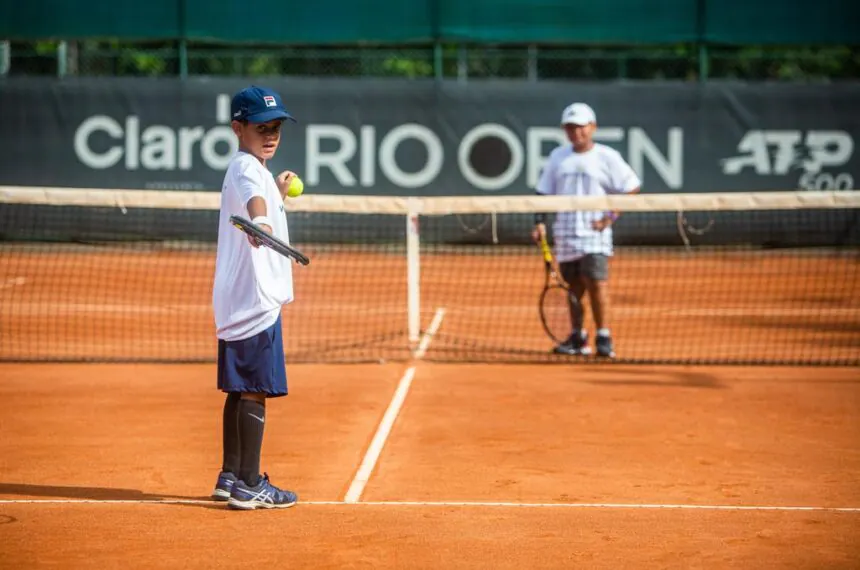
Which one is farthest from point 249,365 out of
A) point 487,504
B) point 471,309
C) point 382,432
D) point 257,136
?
point 471,309

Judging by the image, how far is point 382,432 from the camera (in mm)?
7027

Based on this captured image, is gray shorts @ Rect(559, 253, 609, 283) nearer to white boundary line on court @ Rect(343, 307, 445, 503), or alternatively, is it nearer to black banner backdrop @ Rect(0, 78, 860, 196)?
white boundary line on court @ Rect(343, 307, 445, 503)

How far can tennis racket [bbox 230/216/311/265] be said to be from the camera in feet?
16.0

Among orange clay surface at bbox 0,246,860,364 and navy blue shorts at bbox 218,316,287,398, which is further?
orange clay surface at bbox 0,246,860,364

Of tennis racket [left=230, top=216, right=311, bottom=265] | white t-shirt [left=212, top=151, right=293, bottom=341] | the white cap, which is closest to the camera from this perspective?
tennis racket [left=230, top=216, right=311, bottom=265]

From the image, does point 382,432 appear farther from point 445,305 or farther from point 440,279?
point 440,279

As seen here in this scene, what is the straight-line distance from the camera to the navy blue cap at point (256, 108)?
17.1ft

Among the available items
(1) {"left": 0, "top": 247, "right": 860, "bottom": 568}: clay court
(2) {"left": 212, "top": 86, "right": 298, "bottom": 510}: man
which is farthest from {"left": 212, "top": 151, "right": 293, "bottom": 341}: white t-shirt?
(1) {"left": 0, "top": 247, "right": 860, "bottom": 568}: clay court

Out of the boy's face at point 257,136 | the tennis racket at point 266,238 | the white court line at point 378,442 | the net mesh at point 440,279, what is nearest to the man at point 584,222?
the net mesh at point 440,279

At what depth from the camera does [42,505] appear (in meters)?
5.36

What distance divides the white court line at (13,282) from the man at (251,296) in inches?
381

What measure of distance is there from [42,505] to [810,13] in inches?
568

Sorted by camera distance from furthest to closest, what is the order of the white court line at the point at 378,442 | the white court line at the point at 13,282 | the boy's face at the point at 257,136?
the white court line at the point at 13,282 < the white court line at the point at 378,442 < the boy's face at the point at 257,136

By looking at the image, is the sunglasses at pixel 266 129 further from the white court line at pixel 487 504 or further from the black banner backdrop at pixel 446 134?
the black banner backdrop at pixel 446 134
